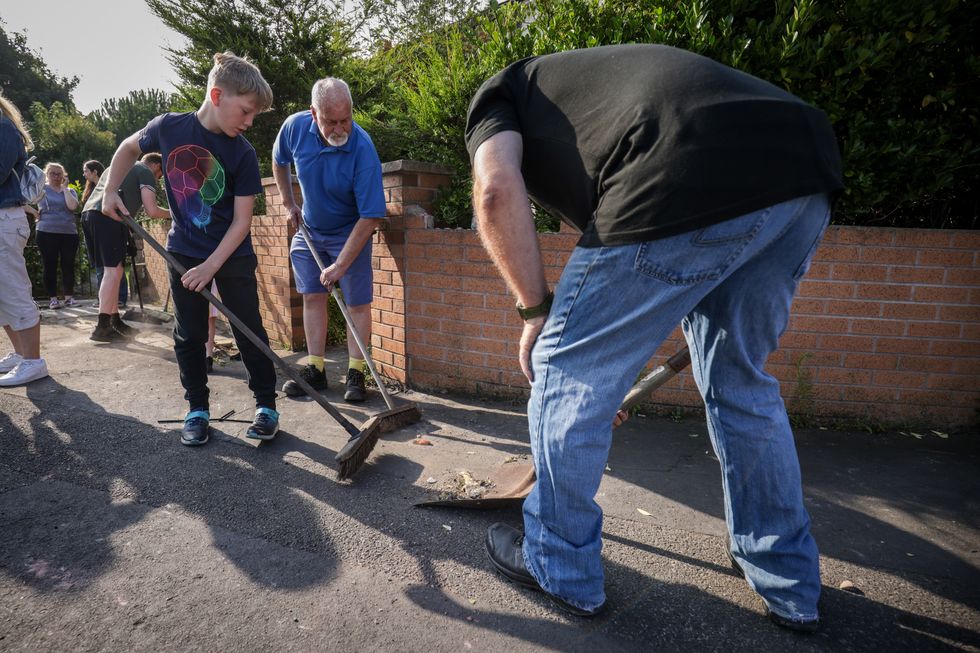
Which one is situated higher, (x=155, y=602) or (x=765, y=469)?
(x=765, y=469)

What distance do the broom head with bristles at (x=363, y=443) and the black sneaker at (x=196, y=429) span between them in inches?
35.5

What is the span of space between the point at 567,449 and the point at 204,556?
58.0 inches

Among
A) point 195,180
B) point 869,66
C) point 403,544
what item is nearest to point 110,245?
point 195,180

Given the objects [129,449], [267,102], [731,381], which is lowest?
[129,449]

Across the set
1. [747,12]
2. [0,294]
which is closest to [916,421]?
[747,12]

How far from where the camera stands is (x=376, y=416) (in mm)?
3152

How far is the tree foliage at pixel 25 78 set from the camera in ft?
141

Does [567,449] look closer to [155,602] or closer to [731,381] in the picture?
[731,381]

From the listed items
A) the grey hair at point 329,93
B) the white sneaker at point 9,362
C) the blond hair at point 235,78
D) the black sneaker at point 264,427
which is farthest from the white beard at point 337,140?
the white sneaker at point 9,362

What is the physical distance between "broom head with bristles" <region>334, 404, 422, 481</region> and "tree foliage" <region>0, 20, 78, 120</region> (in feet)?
168

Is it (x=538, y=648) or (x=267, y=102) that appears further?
(x=267, y=102)

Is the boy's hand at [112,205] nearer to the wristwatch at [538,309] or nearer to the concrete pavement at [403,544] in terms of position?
the concrete pavement at [403,544]

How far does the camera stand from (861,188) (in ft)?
10.5

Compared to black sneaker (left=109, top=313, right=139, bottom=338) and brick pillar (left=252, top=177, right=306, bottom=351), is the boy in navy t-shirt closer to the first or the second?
brick pillar (left=252, top=177, right=306, bottom=351)
